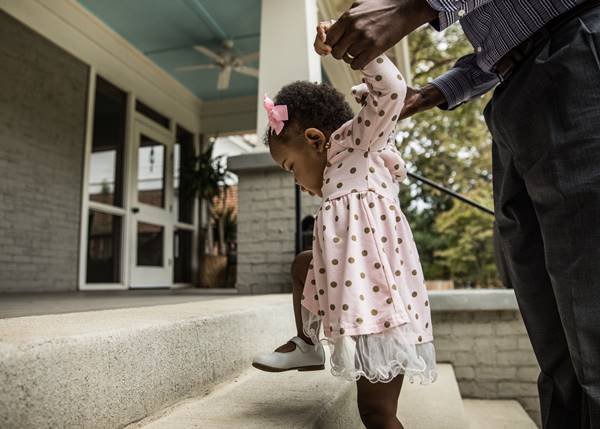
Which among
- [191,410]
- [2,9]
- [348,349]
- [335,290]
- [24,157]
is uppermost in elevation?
[2,9]

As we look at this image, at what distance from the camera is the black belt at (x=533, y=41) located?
754 mm

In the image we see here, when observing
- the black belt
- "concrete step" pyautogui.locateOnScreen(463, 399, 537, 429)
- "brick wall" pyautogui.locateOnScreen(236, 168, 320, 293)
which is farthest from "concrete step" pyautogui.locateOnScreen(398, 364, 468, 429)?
"brick wall" pyautogui.locateOnScreen(236, 168, 320, 293)

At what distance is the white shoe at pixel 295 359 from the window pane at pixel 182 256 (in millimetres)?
6209

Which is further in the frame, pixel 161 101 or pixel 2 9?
pixel 161 101

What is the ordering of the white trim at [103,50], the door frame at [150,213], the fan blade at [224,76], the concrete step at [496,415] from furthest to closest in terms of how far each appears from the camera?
the door frame at [150,213]
the fan blade at [224,76]
the white trim at [103,50]
the concrete step at [496,415]

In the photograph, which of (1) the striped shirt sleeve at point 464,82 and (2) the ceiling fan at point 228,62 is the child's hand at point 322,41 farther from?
(2) the ceiling fan at point 228,62

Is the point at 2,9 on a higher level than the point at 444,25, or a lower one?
higher

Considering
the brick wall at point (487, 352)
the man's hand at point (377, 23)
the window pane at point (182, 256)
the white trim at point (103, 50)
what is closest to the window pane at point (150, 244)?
the window pane at point (182, 256)

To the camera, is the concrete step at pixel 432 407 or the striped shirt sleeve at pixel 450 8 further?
the concrete step at pixel 432 407

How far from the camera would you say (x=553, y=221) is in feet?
2.51

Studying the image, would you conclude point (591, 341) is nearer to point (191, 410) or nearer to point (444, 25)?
point (444, 25)

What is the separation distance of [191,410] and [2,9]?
4606mm

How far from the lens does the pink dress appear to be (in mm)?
1002

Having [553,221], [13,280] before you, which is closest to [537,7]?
[553,221]
